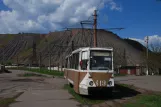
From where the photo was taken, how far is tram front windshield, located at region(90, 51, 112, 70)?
16.6 metres

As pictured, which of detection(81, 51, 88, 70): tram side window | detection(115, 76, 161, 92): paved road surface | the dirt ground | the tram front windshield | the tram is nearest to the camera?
the dirt ground

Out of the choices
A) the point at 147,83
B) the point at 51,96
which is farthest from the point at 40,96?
the point at 147,83

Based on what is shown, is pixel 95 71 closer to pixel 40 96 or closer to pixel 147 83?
pixel 40 96

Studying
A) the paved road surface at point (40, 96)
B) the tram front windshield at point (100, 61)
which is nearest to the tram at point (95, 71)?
the tram front windshield at point (100, 61)

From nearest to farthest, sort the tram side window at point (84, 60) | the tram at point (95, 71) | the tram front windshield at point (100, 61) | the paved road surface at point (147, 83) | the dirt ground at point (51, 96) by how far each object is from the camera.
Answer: the dirt ground at point (51, 96) → the tram at point (95, 71) → the tram front windshield at point (100, 61) → the tram side window at point (84, 60) → the paved road surface at point (147, 83)

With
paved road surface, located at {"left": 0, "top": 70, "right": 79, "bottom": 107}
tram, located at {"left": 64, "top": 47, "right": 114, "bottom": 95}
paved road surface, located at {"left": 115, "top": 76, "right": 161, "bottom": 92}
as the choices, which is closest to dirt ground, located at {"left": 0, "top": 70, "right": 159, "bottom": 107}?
paved road surface, located at {"left": 0, "top": 70, "right": 79, "bottom": 107}

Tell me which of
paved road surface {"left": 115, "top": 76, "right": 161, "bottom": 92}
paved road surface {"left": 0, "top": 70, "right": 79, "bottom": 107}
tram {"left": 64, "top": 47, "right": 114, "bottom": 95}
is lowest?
paved road surface {"left": 0, "top": 70, "right": 79, "bottom": 107}

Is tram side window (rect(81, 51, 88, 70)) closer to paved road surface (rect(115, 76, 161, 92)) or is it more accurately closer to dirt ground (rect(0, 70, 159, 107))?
dirt ground (rect(0, 70, 159, 107))

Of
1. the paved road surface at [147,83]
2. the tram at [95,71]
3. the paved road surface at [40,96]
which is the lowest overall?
the paved road surface at [40,96]

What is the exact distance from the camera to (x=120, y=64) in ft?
294

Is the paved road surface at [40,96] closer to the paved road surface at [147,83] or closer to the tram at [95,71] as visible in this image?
the tram at [95,71]

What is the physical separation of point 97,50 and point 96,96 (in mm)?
3028

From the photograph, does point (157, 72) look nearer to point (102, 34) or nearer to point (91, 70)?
point (91, 70)

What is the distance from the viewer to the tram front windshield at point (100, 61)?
1662cm
